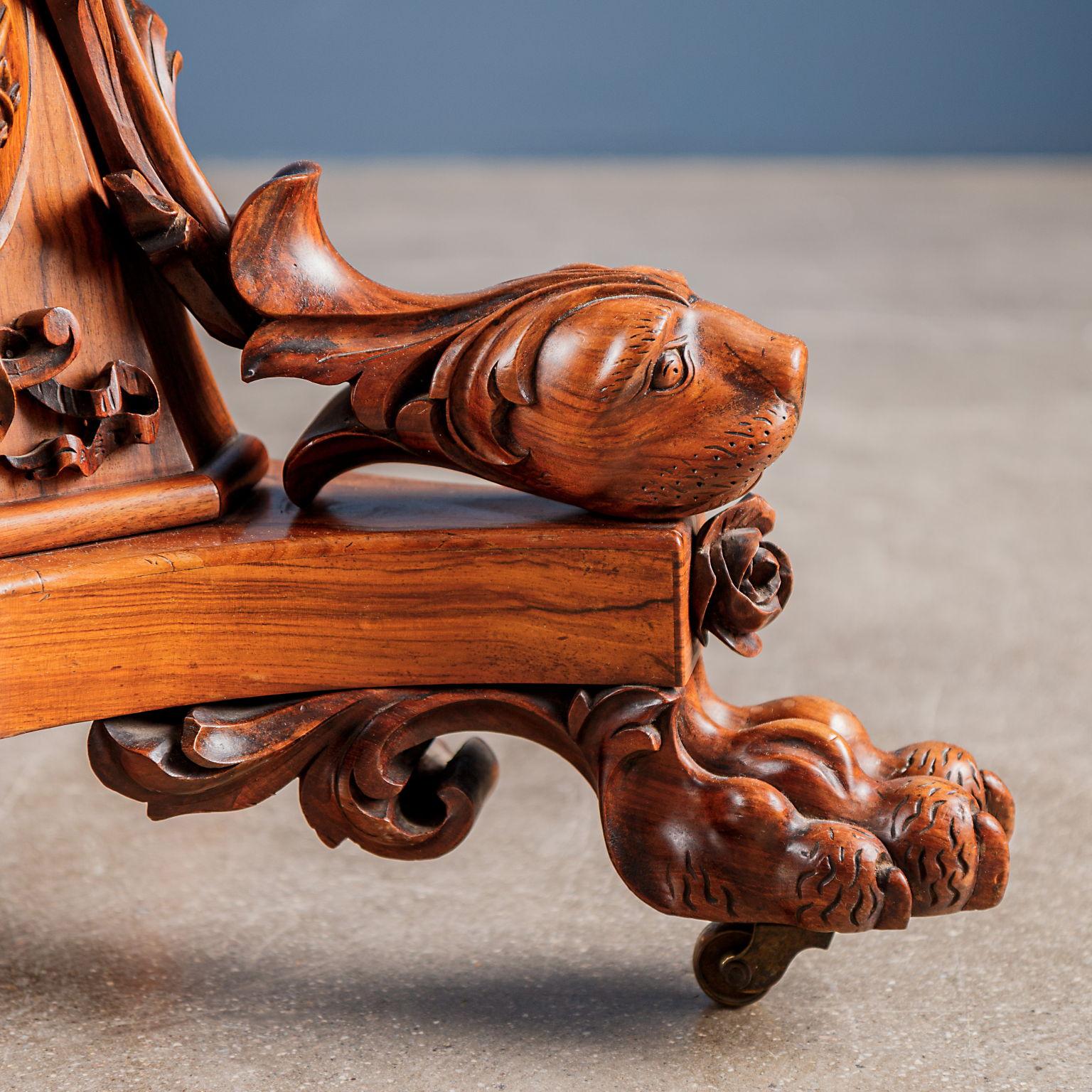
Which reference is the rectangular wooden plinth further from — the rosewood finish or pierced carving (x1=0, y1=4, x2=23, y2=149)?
pierced carving (x1=0, y1=4, x2=23, y2=149)

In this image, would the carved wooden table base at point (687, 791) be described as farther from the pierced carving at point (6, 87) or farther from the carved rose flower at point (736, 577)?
the pierced carving at point (6, 87)

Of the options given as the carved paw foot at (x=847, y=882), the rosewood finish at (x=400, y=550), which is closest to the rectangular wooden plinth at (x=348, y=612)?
the rosewood finish at (x=400, y=550)

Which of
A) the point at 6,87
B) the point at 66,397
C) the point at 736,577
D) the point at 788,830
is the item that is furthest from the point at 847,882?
the point at 6,87

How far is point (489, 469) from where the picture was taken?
0.72m

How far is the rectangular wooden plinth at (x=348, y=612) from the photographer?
0.70 m

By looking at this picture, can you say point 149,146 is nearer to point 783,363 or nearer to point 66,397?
point 66,397

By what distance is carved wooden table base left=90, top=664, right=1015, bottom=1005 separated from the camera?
70 cm

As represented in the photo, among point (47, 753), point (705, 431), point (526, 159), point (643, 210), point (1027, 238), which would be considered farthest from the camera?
Result: point (526, 159)

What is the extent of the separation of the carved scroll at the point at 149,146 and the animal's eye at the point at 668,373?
20cm

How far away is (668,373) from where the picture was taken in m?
0.68

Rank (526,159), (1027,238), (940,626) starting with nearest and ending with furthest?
(940,626) → (1027,238) → (526,159)

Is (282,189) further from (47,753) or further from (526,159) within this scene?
(526,159)

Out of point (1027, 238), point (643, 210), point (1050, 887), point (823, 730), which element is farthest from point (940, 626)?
point (643, 210)

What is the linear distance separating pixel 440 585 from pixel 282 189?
0.20 m
